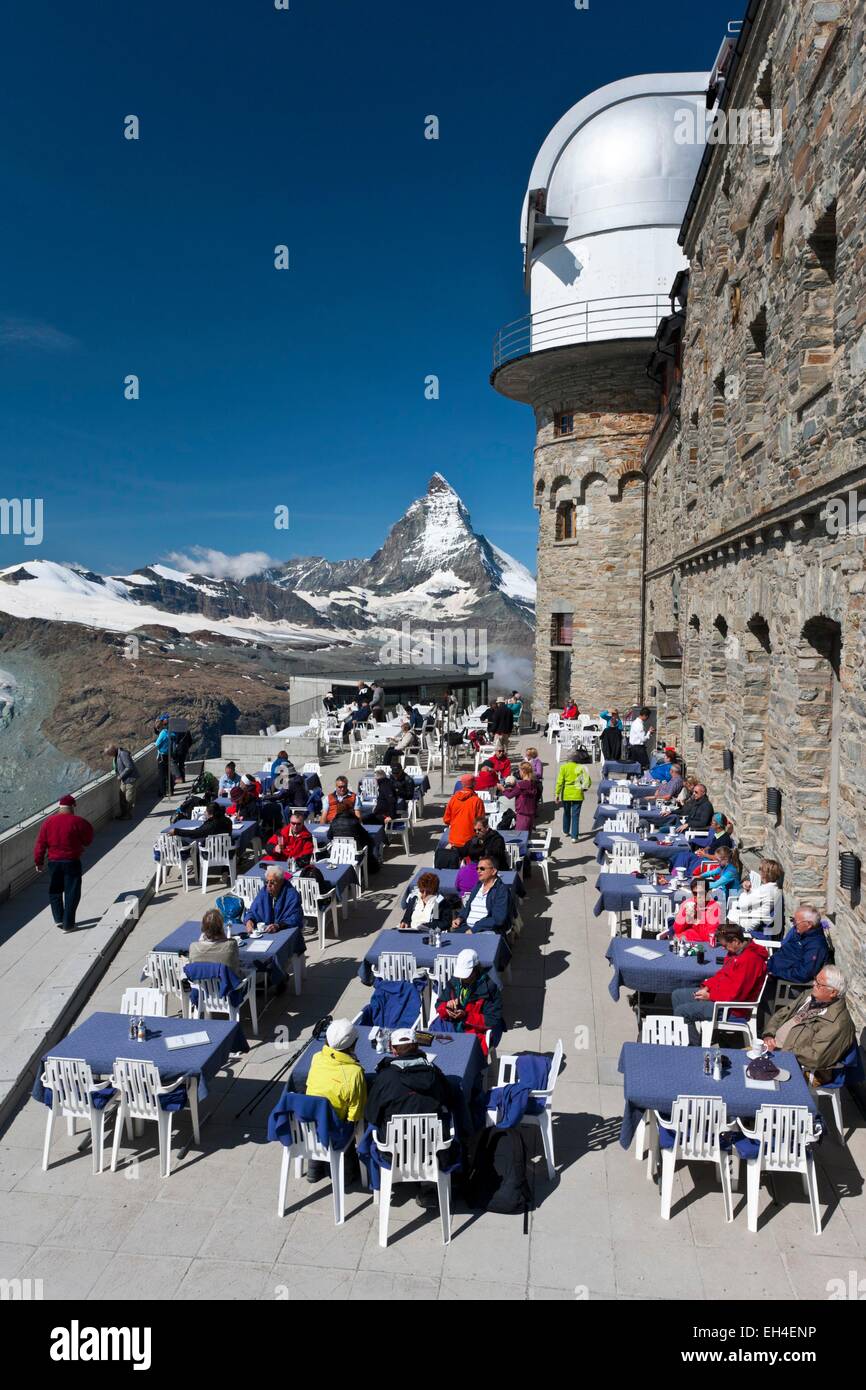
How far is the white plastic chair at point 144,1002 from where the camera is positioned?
7.48 metres

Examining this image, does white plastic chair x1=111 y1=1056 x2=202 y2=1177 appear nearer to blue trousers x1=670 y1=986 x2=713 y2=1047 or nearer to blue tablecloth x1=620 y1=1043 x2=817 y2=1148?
blue tablecloth x1=620 y1=1043 x2=817 y2=1148

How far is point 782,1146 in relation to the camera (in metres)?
5.68

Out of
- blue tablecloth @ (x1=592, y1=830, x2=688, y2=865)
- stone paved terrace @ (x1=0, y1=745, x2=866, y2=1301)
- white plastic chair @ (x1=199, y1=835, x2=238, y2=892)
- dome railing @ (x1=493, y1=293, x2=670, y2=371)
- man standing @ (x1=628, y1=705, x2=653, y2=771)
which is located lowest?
stone paved terrace @ (x1=0, y1=745, x2=866, y2=1301)

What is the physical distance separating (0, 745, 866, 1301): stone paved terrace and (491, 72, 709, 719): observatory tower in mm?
22758

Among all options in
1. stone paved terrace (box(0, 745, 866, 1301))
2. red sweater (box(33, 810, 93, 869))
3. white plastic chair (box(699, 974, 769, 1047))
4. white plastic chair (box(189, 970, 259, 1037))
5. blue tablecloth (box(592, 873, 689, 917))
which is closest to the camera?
stone paved terrace (box(0, 745, 866, 1301))

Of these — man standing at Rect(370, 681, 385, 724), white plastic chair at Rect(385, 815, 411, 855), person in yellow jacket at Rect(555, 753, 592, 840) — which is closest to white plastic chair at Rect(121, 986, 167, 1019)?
white plastic chair at Rect(385, 815, 411, 855)

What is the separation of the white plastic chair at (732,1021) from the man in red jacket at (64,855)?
736 centimetres

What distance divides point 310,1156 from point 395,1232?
69cm

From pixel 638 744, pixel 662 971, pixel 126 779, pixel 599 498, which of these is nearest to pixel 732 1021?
pixel 662 971

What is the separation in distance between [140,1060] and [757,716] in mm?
8693

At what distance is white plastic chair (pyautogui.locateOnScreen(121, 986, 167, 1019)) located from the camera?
748 centimetres
